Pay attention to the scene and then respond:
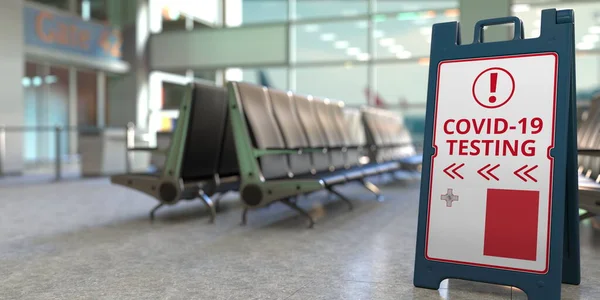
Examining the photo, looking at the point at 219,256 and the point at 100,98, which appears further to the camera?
the point at 100,98

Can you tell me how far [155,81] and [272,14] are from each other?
4.04 m

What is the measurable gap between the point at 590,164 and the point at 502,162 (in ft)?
8.46

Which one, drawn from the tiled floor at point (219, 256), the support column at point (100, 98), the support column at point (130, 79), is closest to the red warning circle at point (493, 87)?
the tiled floor at point (219, 256)

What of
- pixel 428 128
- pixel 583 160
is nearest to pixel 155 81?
pixel 583 160

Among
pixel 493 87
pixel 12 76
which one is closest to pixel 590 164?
pixel 493 87

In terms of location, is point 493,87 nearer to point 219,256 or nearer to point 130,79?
point 219,256

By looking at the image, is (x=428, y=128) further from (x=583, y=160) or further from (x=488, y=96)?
(x=583, y=160)

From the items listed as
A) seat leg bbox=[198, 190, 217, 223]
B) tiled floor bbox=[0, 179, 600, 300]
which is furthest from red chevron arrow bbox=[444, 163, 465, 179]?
seat leg bbox=[198, 190, 217, 223]

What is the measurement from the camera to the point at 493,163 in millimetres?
2240

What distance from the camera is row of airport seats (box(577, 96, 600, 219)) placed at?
291 cm

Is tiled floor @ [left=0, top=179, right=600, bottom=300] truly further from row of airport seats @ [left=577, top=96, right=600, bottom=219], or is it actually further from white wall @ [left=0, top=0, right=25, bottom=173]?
white wall @ [left=0, top=0, right=25, bottom=173]

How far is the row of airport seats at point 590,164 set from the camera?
2906 millimetres

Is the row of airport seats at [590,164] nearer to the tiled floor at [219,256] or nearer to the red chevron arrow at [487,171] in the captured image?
the tiled floor at [219,256]

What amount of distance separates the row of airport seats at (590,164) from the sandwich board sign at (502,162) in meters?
0.68
